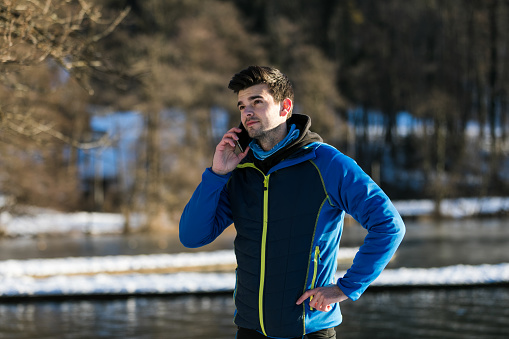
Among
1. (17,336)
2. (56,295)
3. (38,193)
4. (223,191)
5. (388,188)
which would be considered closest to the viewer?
(223,191)

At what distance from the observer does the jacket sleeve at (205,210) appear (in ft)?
10.6

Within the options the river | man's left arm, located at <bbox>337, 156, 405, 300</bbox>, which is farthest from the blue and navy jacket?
the river

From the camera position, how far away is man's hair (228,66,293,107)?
313 centimetres

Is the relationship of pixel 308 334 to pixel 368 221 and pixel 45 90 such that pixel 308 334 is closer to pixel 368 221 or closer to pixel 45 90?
pixel 368 221

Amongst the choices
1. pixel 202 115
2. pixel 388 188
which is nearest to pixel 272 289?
pixel 202 115

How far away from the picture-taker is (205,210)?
323cm

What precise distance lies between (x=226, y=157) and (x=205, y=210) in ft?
0.84

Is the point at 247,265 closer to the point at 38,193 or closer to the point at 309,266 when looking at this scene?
the point at 309,266

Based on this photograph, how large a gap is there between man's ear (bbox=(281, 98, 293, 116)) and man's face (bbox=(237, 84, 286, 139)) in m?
0.05

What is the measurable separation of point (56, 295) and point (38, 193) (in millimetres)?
22917

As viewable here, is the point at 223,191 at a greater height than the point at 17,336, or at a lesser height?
greater

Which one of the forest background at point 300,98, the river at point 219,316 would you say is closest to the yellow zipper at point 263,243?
the river at point 219,316

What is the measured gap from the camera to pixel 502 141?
52.4m

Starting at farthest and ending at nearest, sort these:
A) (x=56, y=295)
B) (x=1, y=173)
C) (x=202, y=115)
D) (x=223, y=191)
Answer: (x=202, y=115), (x=1, y=173), (x=56, y=295), (x=223, y=191)
